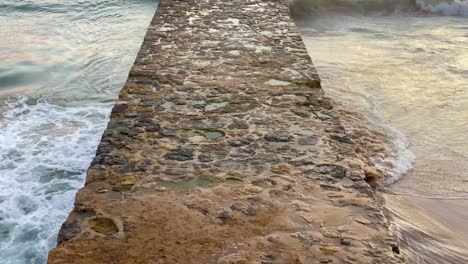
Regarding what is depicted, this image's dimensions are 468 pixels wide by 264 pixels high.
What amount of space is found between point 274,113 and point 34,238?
1.91m

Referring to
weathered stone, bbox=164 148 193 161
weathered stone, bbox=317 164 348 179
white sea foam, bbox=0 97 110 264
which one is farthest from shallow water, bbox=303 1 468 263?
white sea foam, bbox=0 97 110 264

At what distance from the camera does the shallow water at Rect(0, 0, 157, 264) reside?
3956 millimetres

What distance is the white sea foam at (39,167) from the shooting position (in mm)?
3697

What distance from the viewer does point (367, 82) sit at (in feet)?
21.4

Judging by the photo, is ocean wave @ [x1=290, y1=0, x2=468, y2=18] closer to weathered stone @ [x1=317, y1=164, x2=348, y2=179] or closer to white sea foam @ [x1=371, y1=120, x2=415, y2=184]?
white sea foam @ [x1=371, y1=120, x2=415, y2=184]

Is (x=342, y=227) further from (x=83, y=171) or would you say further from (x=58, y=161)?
(x=58, y=161)

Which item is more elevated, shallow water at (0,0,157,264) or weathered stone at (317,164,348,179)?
weathered stone at (317,164,348,179)

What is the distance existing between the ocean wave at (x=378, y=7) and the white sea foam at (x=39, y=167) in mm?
6334

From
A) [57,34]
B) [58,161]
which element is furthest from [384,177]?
[57,34]

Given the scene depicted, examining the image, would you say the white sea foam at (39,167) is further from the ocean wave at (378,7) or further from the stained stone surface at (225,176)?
the ocean wave at (378,7)

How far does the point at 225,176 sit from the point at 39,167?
2.24m

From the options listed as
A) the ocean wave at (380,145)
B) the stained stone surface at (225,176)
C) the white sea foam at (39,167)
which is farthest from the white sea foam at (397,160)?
the white sea foam at (39,167)

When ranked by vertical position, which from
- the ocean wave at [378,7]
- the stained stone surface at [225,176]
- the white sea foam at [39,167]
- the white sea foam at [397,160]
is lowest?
the white sea foam at [39,167]

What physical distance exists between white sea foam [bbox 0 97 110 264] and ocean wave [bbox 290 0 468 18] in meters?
6.33
